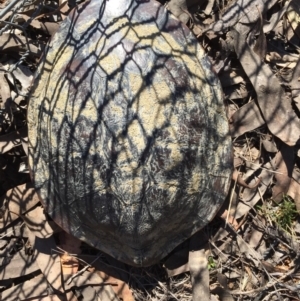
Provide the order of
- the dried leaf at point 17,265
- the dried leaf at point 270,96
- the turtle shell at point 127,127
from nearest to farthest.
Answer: the turtle shell at point 127,127 < the dried leaf at point 270,96 < the dried leaf at point 17,265

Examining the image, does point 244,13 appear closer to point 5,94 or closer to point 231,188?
point 231,188

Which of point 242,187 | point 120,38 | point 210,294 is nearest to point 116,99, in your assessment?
point 120,38

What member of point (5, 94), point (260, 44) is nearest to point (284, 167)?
point (260, 44)

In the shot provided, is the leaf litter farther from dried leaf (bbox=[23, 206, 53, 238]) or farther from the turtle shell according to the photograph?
the turtle shell

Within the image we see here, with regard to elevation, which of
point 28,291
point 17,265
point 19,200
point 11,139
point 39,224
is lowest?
point 28,291

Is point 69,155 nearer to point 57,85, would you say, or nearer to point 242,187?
point 57,85

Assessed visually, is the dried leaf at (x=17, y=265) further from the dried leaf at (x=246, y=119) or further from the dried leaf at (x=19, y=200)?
the dried leaf at (x=246, y=119)

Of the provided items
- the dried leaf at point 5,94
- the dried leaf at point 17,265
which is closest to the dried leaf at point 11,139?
the dried leaf at point 5,94
